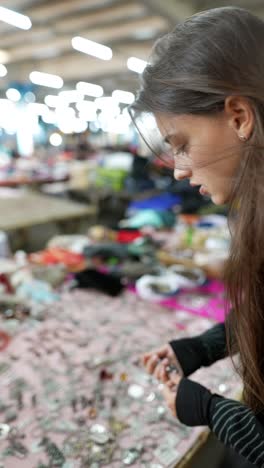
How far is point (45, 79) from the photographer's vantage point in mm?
9336

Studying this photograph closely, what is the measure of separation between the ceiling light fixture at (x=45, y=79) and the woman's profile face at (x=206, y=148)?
366 inches

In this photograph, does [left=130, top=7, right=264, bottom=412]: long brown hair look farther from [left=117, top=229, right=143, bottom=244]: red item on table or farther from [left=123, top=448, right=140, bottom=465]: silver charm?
[left=117, top=229, right=143, bottom=244]: red item on table

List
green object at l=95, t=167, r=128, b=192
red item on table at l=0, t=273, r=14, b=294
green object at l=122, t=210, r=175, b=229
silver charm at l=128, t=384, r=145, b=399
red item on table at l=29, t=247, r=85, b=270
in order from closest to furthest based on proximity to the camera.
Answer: silver charm at l=128, t=384, r=145, b=399 → red item on table at l=0, t=273, r=14, b=294 → red item on table at l=29, t=247, r=85, b=270 → green object at l=122, t=210, r=175, b=229 → green object at l=95, t=167, r=128, b=192

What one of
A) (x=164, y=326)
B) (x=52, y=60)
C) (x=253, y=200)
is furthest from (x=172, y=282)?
(x=52, y=60)

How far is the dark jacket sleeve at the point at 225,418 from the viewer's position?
2.05 ft

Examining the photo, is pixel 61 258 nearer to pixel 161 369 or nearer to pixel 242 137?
pixel 161 369

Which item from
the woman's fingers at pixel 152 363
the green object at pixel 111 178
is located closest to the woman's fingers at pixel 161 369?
the woman's fingers at pixel 152 363

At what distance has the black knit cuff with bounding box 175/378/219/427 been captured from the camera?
700 mm

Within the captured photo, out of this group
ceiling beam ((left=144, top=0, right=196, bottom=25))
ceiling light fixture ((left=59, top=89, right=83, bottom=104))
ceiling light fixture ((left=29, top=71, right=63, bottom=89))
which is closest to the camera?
ceiling beam ((left=144, top=0, right=196, bottom=25))

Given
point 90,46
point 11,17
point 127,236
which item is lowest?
point 127,236

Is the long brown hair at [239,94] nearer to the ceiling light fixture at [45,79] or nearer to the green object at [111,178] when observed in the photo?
the green object at [111,178]

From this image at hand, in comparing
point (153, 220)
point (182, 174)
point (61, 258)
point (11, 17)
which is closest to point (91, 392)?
point (182, 174)

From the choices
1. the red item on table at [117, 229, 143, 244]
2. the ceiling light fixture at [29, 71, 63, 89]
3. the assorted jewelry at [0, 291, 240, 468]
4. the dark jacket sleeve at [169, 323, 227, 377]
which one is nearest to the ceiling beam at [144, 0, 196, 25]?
the red item on table at [117, 229, 143, 244]

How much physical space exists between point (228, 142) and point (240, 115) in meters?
0.05
